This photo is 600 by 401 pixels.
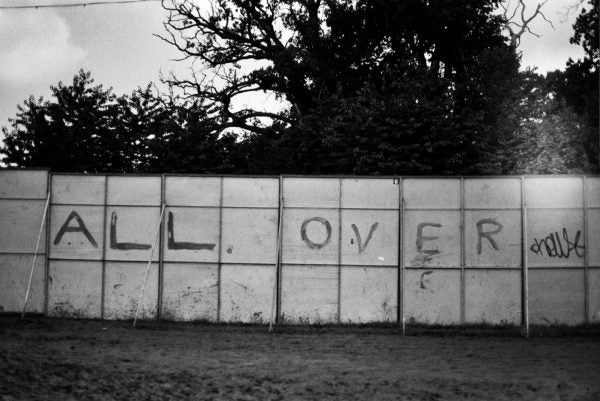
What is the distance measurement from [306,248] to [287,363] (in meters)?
5.29

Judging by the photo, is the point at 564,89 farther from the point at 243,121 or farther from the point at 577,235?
the point at 577,235

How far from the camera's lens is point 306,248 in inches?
622

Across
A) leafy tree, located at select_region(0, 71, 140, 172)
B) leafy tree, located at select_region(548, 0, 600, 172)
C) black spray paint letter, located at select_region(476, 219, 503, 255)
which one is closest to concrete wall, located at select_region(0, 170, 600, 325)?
black spray paint letter, located at select_region(476, 219, 503, 255)

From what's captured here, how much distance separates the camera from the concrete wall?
51.0ft

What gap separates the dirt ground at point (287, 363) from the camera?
8492 mm

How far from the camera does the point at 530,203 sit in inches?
615

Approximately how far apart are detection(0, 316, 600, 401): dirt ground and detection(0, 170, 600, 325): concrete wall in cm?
75

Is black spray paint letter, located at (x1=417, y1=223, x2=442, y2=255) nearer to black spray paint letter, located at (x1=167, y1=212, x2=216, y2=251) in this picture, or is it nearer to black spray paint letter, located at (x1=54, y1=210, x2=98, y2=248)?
black spray paint letter, located at (x1=167, y1=212, x2=216, y2=251)

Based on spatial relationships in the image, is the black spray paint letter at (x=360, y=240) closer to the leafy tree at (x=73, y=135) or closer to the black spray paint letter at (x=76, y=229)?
the black spray paint letter at (x=76, y=229)

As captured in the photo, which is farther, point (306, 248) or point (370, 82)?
point (370, 82)

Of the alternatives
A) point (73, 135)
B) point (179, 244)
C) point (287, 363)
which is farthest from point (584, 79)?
point (287, 363)

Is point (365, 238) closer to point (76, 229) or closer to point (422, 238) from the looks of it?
point (422, 238)

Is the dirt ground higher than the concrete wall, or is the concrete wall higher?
the concrete wall

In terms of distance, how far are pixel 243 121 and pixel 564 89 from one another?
28325mm
